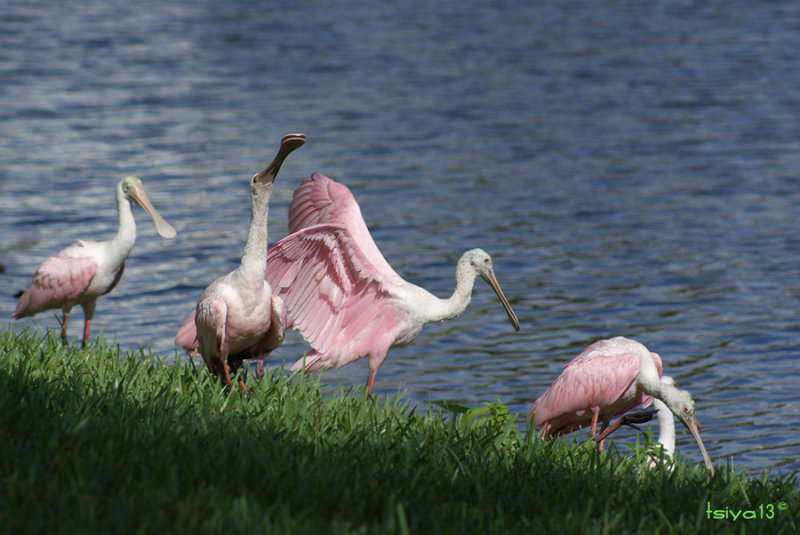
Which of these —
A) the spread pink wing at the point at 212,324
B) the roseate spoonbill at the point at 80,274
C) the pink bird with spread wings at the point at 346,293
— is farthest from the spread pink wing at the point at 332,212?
the roseate spoonbill at the point at 80,274

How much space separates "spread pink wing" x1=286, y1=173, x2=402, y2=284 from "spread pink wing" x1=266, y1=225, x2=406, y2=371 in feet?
0.18

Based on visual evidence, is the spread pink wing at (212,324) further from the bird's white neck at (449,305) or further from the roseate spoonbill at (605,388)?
the roseate spoonbill at (605,388)

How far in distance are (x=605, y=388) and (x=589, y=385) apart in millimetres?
110

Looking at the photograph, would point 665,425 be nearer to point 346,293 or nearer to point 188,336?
point 346,293

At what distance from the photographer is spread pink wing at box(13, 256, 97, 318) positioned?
27.9 feet

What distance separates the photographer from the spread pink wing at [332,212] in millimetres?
7023

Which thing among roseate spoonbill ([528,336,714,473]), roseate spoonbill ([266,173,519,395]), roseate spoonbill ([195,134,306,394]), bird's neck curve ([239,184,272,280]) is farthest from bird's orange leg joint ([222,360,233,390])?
roseate spoonbill ([528,336,714,473])

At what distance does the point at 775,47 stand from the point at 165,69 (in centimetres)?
1078

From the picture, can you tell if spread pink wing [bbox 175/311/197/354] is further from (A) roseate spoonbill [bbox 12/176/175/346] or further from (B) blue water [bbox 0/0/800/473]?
(A) roseate spoonbill [bbox 12/176/175/346]

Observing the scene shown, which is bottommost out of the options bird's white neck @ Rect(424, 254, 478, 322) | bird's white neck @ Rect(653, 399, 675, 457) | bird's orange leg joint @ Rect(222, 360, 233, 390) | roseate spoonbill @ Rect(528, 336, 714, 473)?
bird's white neck @ Rect(653, 399, 675, 457)

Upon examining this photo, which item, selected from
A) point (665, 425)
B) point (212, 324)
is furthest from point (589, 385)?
point (212, 324)

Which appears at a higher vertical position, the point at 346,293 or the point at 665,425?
the point at 346,293

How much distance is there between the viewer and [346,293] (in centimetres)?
716

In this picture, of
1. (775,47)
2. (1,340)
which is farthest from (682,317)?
(775,47)
